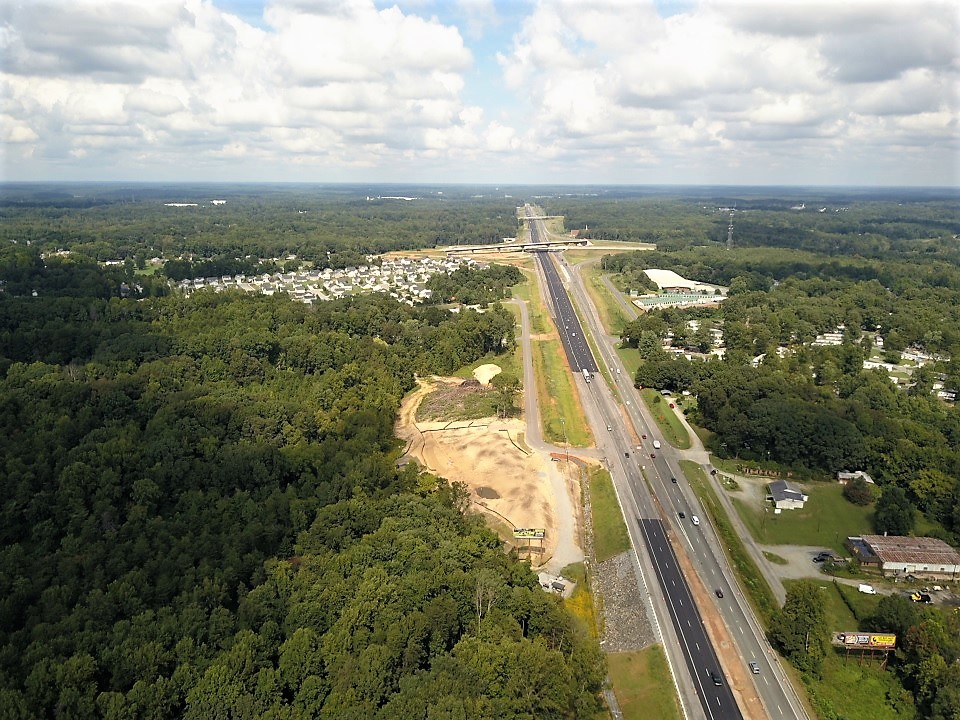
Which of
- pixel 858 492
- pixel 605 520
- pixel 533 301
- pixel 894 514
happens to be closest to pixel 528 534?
pixel 605 520

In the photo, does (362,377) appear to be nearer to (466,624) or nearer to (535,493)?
(535,493)

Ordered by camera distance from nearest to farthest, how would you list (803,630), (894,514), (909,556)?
(803,630) < (909,556) < (894,514)

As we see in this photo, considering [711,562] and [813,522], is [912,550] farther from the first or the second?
[711,562]

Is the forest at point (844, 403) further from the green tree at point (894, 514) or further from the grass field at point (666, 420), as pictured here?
the grass field at point (666, 420)

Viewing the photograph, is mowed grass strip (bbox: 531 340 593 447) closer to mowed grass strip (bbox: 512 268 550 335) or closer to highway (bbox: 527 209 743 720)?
highway (bbox: 527 209 743 720)

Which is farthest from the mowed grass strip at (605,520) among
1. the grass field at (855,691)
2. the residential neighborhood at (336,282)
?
the residential neighborhood at (336,282)

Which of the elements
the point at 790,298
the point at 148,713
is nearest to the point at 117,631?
the point at 148,713

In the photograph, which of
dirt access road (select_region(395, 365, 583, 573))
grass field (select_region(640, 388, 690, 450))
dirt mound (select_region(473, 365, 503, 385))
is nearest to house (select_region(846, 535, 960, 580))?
grass field (select_region(640, 388, 690, 450))
